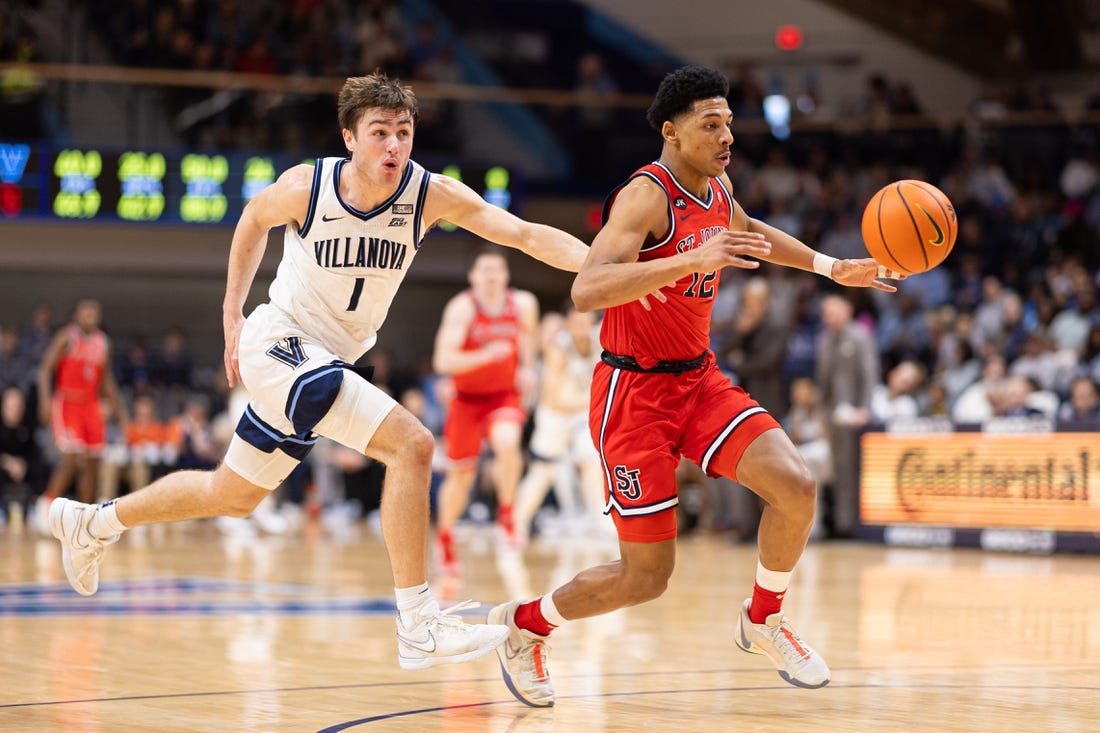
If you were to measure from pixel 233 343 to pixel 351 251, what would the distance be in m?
0.57

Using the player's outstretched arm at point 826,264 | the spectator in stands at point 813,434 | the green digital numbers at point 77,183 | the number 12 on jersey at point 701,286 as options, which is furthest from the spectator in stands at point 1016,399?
the green digital numbers at point 77,183

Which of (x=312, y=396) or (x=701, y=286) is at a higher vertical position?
(x=701, y=286)

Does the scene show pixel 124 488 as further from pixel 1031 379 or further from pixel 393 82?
pixel 393 82

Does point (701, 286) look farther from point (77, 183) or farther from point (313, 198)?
Result: point (77, 183)

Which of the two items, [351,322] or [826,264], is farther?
[351,322]

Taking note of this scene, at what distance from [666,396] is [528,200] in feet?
48.3

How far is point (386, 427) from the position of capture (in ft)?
16.6

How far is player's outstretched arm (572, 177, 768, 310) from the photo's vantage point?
14.5 ft

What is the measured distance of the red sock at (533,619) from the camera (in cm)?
513

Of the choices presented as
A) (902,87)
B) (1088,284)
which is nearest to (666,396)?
(1088,284)

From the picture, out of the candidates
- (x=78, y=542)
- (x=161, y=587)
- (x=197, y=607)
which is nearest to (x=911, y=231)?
(x=78, y=542)

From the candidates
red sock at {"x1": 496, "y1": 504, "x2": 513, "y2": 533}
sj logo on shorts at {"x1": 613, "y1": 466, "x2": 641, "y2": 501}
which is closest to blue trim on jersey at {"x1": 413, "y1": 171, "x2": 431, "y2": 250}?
sj logo on shorts at {"x1": 613, "y1": 466, "x2": 641, "y2": 501}

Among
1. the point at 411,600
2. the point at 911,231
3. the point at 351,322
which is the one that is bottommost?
the point at 411,600

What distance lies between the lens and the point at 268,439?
17.5 feet
